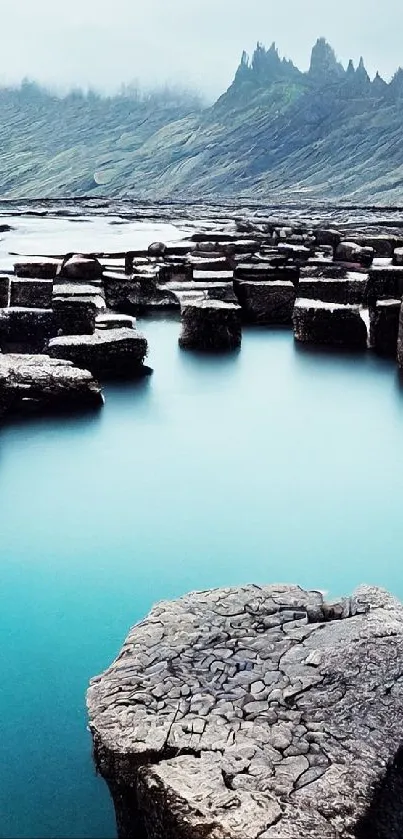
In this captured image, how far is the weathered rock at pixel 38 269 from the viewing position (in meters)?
9.56

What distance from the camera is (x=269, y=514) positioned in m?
3.89

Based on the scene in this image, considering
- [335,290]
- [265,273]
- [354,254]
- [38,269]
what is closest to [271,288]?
[335,290]

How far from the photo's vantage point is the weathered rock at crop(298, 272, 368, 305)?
851 cm

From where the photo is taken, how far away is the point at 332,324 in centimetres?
718

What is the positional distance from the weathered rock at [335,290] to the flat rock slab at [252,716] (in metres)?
6.09

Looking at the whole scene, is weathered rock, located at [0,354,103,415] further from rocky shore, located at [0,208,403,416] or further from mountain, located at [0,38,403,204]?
mountain, located at [0,38,403,204]

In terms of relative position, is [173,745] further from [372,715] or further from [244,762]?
[372,715]

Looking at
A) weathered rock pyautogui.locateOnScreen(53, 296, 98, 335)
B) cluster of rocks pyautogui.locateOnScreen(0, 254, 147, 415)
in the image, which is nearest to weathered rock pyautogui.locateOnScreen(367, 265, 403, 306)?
cluster of rocks pyautogui.locateOnScreen(0, 254, 147, 415)

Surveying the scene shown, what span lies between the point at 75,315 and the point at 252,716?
5141 millimetres

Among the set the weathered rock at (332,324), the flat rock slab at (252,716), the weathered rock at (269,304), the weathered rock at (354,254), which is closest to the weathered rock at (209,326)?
the weathered rock at (332,324)

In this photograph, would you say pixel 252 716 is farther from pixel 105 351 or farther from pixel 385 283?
pixel 385 283

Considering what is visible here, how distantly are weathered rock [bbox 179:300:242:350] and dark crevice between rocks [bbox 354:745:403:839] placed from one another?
209 inches

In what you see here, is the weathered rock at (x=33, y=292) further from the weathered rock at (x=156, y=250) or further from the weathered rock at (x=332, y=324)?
the weathered rock at (x=156, y=250)

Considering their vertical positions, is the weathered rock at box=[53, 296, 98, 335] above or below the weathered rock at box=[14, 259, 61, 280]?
below
